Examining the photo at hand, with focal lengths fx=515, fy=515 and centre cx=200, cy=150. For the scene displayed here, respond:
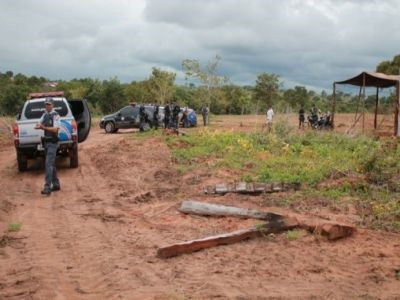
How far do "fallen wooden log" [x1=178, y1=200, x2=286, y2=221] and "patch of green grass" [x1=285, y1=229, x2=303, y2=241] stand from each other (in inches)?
15.1

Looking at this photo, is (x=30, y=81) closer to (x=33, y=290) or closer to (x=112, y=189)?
(x=112, y=189)

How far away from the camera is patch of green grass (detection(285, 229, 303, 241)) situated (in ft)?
21.5

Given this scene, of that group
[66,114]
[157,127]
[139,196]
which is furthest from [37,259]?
[157,127]

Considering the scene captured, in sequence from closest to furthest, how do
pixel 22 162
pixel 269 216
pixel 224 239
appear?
pixel 224 239
pixel 269 216
pixel 22 162

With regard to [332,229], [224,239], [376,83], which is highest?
[376,83]

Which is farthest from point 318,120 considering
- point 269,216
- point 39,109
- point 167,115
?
point 269,216

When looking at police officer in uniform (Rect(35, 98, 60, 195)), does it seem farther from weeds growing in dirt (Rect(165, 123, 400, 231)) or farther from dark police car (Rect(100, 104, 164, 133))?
dark police car (Rect(100, 104, 164, 133))

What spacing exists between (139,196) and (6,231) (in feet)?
9.69

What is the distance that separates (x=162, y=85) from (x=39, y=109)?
119 ft

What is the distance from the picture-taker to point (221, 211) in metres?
7.85

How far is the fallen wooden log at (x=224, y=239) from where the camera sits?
6.02 m

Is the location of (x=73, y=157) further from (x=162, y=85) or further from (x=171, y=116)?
(x=162, y=85)

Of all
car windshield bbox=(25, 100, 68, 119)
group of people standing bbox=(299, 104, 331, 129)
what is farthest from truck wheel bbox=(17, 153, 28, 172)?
group of people standing bbox=(299, 104, 331, 129)

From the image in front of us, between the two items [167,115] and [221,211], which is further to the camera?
[167,115]
